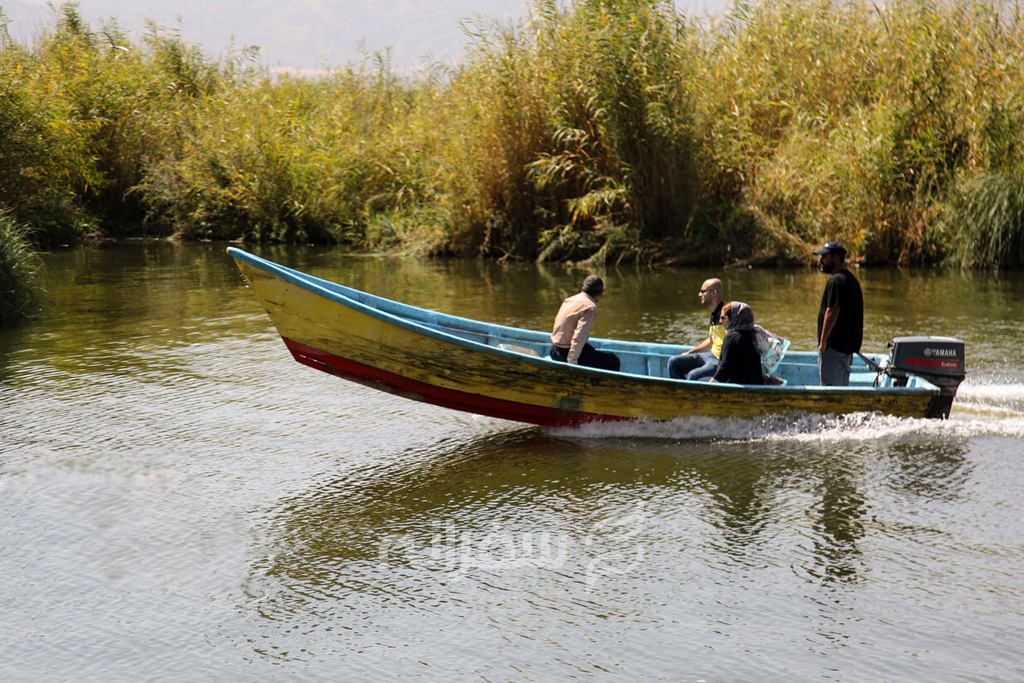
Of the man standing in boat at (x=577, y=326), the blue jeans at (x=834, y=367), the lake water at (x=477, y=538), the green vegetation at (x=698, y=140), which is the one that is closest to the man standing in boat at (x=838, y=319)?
the blue jeans at (x=834, y=367)

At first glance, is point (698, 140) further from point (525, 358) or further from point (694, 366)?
point (525, 358)

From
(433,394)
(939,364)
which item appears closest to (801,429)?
(939,364)

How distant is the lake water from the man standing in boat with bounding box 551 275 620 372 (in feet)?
2.03

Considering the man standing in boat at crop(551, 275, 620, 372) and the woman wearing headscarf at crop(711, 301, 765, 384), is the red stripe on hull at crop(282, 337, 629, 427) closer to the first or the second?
the man standing in boat at crop(551, 275, 620, 372)

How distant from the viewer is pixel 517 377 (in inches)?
303

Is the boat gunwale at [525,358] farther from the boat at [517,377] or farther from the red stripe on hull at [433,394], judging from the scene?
the red stripe on hull at [433,394]

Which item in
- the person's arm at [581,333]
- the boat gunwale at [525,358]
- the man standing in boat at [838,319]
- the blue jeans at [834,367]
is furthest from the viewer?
the blue jeans at [834,367]

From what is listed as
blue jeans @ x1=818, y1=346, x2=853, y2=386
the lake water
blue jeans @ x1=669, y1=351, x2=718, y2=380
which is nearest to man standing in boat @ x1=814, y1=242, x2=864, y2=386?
blue jeans @ x1=818, y1=346, x2=853, y2=386

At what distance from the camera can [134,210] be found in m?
28.3

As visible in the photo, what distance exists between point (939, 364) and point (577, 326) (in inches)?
109

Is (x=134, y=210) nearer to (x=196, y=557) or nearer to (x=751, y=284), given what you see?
(x=751, y=284)

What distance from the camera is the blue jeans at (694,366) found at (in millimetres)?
8281

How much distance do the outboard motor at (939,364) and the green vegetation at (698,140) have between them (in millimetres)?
10400

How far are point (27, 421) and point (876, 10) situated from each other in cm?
1715
